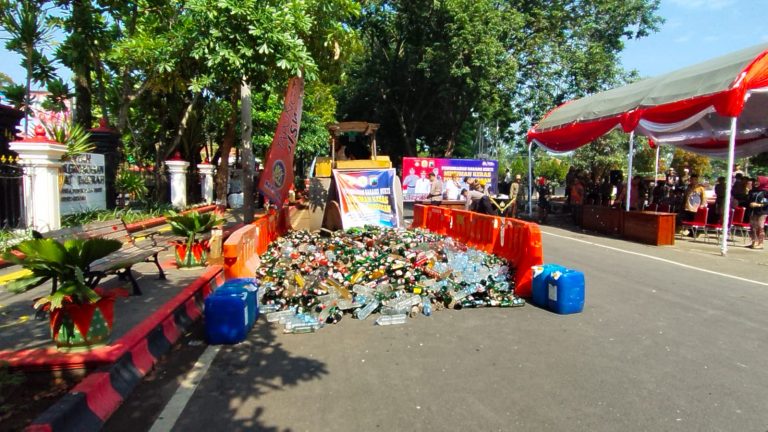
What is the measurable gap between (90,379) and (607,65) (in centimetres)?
2945

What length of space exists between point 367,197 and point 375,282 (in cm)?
541

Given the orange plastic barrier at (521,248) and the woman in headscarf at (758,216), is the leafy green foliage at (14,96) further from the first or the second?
the woman in headscarf at (758,216)

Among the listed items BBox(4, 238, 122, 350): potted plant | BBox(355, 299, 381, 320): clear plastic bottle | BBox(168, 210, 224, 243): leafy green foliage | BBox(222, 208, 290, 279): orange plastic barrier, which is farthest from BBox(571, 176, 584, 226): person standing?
BBox(4, 238, 122, 350): potted plant

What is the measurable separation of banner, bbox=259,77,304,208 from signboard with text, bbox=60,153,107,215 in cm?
556

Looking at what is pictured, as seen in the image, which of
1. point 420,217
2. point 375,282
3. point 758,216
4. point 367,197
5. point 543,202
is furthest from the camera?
point 543,202

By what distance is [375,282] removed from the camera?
697 centimetres

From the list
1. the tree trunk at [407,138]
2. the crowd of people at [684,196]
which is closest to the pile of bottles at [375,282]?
the crowd of people at [684,196]

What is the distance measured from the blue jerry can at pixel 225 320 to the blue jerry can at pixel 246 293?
13cm

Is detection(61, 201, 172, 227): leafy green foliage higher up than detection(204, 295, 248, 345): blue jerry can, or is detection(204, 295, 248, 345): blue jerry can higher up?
detection(61, 201, 172, 227): leafy green foliage

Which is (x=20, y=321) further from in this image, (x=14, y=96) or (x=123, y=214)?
(x=14, y=96)

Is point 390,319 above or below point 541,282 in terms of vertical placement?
below

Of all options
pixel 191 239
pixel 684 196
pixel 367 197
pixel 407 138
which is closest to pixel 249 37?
pixel 191 239

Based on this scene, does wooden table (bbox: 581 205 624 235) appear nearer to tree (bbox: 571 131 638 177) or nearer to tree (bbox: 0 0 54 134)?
tree (bbox: 571 131 638 177)

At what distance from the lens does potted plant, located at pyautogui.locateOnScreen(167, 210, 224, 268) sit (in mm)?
8570
